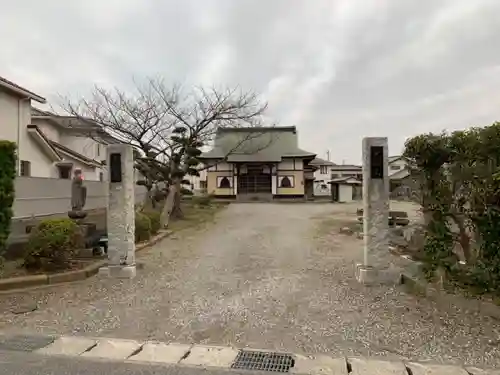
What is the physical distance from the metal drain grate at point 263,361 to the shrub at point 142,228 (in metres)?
7.07

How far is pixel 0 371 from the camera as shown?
3.32m

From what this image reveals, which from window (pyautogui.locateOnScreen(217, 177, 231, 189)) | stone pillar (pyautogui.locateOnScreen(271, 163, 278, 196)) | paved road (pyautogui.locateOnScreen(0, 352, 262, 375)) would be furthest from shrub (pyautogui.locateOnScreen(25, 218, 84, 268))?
stone pillar (pyautogui.locateOnScreen(271, 163, 278, 196))

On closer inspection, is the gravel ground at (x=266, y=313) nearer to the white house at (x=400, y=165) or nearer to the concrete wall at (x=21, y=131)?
Answer: the white house at (x=400, y=165)

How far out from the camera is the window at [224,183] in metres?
31.5

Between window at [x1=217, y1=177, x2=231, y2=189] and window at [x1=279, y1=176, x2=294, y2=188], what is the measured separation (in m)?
4.20

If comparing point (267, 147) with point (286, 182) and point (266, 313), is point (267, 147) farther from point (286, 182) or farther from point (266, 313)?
point (266, 313)

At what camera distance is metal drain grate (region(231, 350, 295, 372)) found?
345 cm

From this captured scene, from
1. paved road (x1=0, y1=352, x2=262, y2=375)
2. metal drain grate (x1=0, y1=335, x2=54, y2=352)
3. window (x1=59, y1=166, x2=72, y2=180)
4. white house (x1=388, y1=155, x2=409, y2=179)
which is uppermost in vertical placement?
window (x1=59, y1=166, x2=72, y2=180)

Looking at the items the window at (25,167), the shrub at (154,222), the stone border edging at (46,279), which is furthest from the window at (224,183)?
the stone border edging at (46,279)

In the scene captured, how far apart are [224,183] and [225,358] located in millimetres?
28008

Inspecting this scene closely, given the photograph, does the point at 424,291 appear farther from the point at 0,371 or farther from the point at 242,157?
the point at 242,157

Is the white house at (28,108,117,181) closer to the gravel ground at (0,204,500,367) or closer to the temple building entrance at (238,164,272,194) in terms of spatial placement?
the gravel ground at (0,204,500,367)

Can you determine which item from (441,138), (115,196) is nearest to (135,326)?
(115,196)

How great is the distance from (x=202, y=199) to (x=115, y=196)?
17.8m
